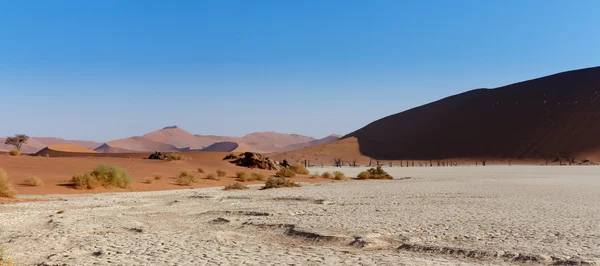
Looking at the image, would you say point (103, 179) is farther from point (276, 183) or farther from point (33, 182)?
point (276, 183)

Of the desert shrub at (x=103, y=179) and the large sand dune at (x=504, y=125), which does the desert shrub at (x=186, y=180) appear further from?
the large sand dune at (x=504, y=125)

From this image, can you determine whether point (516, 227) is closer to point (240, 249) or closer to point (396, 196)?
point (240, 249)

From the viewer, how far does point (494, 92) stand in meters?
102

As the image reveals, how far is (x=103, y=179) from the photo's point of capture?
23.5 m

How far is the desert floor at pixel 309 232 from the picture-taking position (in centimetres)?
761

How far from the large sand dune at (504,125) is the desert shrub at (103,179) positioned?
63.4 m

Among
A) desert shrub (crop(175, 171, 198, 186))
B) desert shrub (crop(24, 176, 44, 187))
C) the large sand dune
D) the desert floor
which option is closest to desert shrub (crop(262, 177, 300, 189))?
desert shrub (crop(175, 171, 198, 186))

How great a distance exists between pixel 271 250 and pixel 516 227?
4.87 m

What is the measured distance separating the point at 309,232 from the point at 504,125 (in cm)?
8406

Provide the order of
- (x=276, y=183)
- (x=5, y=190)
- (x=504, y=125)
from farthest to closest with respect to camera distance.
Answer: (x=504, y=125)
(x=276, y=183)
(x=5, y=190)

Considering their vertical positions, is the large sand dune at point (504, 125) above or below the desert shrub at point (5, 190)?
above

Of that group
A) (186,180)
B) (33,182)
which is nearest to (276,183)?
(186,180)

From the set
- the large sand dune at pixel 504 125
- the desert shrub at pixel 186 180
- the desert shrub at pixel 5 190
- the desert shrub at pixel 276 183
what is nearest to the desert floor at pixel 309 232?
the desert shrub at pixel 5 190

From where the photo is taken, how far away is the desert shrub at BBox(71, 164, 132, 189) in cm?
2261
